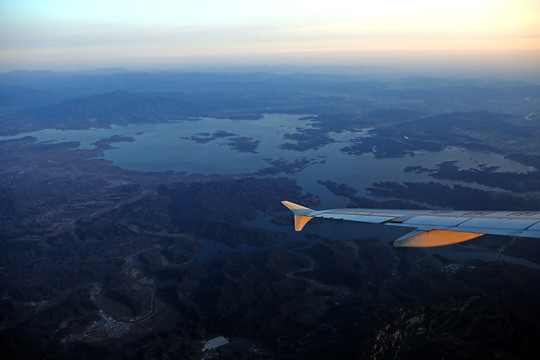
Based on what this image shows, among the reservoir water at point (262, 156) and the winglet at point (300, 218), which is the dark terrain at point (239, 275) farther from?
the winglet at point (300, 218)

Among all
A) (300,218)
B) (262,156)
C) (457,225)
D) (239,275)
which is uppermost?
(457,225)

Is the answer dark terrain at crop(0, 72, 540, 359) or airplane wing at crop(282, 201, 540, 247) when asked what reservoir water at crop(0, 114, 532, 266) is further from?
airplane wing at crop(282, 201, 540, 247)

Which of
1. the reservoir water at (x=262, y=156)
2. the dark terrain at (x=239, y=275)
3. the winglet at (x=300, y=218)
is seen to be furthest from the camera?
the reservoir water at (x=262, y=156)

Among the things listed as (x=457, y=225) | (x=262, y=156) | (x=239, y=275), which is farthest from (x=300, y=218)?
(x=262, y=156)

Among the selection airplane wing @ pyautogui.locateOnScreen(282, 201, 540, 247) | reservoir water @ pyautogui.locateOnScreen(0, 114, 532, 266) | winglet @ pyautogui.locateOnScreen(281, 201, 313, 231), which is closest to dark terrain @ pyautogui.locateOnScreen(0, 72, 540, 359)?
reservoir water @ pyautogui.locateOnScreen(0, 114, 532, 266)

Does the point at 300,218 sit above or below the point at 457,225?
below

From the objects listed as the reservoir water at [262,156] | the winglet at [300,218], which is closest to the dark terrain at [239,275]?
the reservoir water at [262,156]

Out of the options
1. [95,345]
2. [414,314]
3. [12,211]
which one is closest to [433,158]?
[414,314]

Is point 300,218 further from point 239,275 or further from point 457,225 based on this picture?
point 239,275

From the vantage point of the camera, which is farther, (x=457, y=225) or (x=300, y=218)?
(x=300, y=218)

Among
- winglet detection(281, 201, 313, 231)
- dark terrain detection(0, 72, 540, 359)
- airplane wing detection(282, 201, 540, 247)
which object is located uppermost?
airplane wing detection(282, 201, 540, 247)

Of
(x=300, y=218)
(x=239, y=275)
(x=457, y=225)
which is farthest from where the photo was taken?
(x=239, y=275)

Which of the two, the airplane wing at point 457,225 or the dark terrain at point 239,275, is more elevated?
the airplane wing at point 457,225
